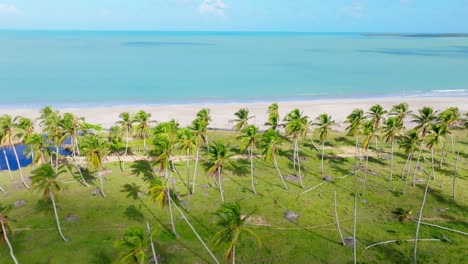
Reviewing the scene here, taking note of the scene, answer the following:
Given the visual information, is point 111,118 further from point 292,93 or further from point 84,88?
point 292,93

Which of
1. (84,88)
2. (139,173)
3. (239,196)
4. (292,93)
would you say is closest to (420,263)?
(239,196)

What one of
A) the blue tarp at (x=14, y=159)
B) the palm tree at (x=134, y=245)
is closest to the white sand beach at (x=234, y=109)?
the blue tarp at (x=14, y=159)

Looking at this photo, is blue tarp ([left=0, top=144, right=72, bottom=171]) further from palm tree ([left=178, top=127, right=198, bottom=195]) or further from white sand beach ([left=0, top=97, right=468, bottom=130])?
palm tree ([left=178, top=127, right=198, bottom=195])

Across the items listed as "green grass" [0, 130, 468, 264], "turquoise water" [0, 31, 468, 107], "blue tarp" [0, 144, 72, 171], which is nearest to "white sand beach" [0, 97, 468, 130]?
"turquoise water" [0, 31, 468, 107]

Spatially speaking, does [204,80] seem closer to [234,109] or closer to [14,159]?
[234,109]

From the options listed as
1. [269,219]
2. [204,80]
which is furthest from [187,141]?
[204,80]

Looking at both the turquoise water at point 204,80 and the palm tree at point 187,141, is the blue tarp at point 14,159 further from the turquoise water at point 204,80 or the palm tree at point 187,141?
the turquoise water at point 204,80
